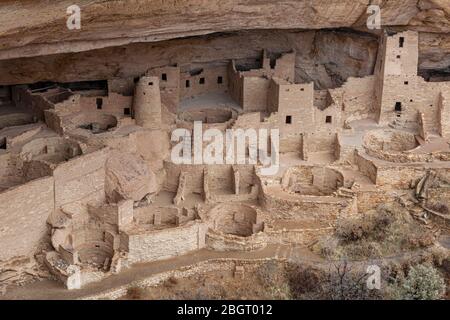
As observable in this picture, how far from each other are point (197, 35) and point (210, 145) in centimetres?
274

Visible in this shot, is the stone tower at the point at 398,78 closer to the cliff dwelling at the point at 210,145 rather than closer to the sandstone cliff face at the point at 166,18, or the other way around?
the cliff dwelling at the point at 210,145

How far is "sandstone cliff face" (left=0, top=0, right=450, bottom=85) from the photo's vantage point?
1402 cm

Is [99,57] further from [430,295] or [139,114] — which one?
[430,295]

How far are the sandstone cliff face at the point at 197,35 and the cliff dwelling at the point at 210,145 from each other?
6 centimetres

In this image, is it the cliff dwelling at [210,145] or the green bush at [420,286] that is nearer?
the green bush at [420,286]

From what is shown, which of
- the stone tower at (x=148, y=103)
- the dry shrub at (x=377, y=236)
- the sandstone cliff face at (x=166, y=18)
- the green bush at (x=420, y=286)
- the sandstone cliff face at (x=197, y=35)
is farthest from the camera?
the stone tower at (x=148, y=103)

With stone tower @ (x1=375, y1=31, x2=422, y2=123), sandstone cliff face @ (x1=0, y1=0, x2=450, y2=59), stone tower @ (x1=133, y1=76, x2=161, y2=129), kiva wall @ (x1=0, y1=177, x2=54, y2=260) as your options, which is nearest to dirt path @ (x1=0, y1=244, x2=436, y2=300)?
kiva wall @ (x1=0, y1=177, x2=54, y2=260)

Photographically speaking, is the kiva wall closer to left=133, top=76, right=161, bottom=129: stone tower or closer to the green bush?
left=133, top=76, right=161, bottom=129: stone tower

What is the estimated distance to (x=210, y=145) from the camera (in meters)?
17.9

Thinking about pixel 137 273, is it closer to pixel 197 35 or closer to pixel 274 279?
pixel 274 279

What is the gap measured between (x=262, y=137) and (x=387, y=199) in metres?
3.29

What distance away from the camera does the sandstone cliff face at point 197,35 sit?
46.0 feet

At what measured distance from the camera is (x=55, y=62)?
60.7 feet

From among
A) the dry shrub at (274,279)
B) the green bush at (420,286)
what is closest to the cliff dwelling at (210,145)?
the dry shrub at (274,279)
